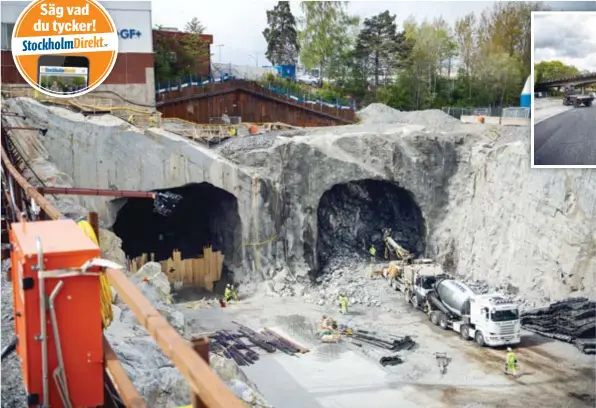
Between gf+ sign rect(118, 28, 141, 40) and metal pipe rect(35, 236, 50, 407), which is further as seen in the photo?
gf+ sign rect(118, 28, 141, 40)

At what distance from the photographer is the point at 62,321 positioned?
4.96 metres

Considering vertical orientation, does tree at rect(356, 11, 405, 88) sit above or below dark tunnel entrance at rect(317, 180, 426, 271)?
above

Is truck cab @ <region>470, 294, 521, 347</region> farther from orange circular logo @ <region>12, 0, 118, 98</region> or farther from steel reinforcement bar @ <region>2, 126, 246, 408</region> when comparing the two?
steel reinforcement bar @ <region>2, 126, 246, 408</region>

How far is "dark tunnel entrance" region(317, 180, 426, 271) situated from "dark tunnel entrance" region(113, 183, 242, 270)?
4427 millimetres

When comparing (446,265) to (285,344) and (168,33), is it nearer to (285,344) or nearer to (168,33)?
(285,344)

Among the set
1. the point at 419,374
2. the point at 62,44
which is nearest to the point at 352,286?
the point at 419,374

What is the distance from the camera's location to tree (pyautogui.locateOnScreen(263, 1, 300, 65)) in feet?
152

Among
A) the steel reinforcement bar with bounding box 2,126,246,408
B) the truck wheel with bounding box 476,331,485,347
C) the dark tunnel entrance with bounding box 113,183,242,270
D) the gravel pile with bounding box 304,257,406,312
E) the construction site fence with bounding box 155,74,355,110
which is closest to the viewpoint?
the steel reinforcement bar with bounding box 2,126,246,408

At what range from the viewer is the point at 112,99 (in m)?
30.6

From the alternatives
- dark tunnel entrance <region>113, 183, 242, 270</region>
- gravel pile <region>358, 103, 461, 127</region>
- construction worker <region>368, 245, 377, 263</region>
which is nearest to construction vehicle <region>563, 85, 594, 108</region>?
gravel pile <region>358, 103, 461, 127</region>

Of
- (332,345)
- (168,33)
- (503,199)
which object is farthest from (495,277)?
(168,33)

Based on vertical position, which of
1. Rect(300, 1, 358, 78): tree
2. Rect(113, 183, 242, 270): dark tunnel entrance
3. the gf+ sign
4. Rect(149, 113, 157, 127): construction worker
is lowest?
Rect(113, 183, 242, 270): dark tunnel entrance

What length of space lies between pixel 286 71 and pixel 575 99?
23512 mm

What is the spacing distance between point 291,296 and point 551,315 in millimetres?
9859
